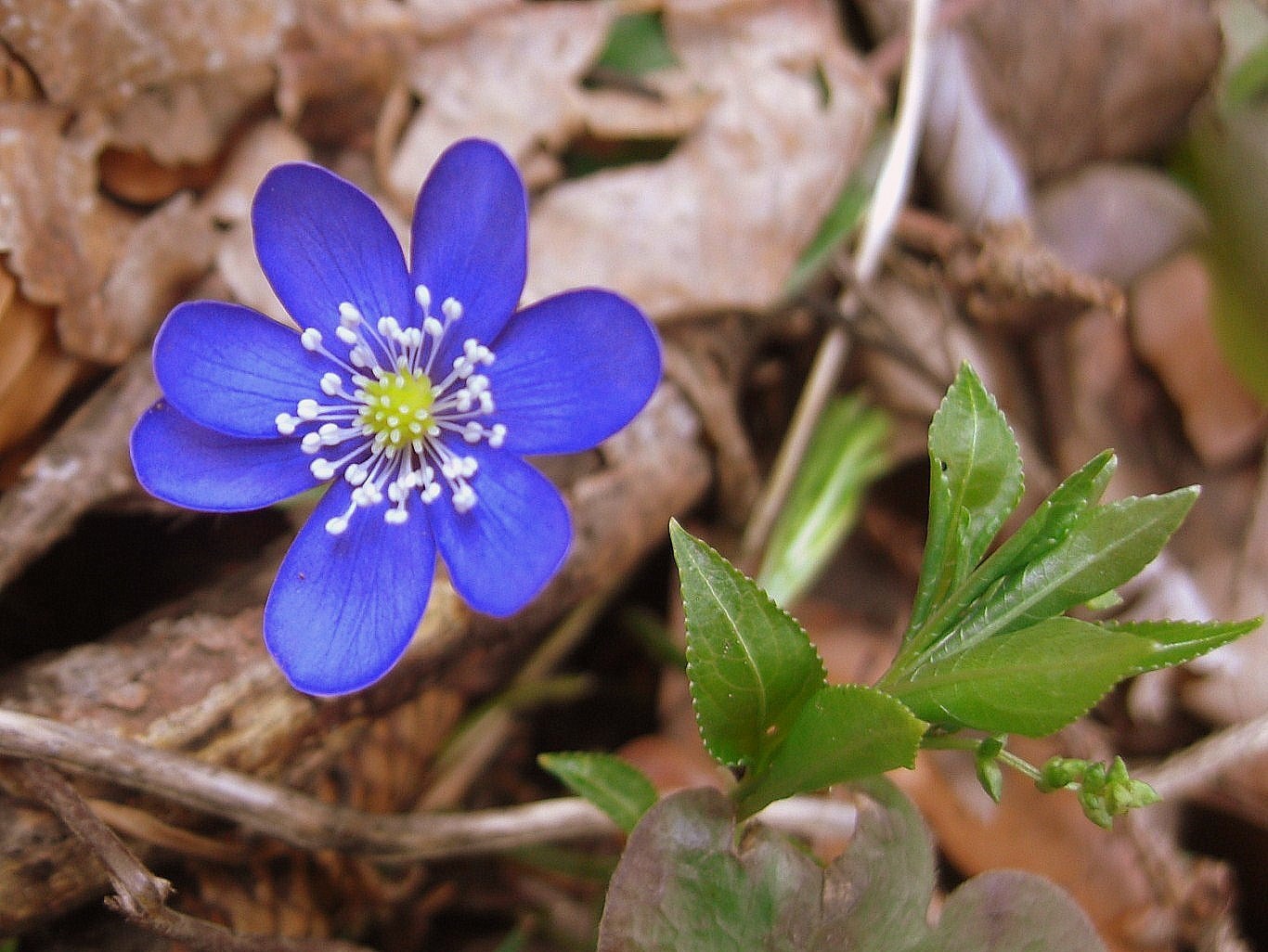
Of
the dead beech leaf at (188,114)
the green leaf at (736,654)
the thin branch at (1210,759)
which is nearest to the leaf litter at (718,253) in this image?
the dead beech leaf at (188,114)

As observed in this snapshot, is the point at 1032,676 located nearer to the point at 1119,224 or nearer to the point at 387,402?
the point at 387,402

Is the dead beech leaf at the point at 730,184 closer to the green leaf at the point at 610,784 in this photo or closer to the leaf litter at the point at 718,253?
the leaf litter at the point at 718,253

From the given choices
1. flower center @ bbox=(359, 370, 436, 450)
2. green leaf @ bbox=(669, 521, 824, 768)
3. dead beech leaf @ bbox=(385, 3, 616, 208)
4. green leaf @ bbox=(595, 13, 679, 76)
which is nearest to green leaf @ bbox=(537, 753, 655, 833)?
green leaf @ bbox=(669, 521, 824, 768)

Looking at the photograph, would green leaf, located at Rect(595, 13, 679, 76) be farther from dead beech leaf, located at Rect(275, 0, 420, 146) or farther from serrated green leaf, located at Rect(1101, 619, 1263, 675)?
serrated green leaf, located at Rect(1101, 619, 1263, 675)

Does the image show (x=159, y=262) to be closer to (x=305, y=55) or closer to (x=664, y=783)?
(x=305, y=55)

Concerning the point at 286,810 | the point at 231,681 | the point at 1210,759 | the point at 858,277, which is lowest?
the point at 1210,759

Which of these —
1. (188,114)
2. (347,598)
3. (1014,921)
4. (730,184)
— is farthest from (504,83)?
(1014,921)

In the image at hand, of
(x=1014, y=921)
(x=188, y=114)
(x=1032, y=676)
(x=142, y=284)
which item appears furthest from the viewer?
(x=188, y=114)
